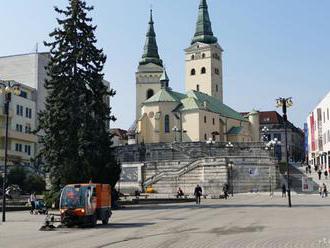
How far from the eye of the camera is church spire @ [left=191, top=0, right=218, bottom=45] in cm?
13062

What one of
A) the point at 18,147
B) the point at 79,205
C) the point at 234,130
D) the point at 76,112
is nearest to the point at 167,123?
the point at 234,130

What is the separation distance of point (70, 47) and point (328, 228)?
85.0 ft

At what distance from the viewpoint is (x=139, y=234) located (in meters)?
19.9

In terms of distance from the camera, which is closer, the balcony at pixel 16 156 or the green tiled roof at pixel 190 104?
the balcony at pixel 16 156

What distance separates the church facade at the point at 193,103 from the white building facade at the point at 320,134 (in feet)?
42.5

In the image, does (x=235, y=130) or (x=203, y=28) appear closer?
(x=235, y=130)

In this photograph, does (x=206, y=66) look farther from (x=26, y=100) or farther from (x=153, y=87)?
(x=26, y=100)

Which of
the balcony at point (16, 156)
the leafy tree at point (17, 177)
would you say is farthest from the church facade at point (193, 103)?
the leafy tree at point (17, 177)

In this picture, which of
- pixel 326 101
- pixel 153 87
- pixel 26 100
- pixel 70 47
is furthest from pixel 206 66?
pixel 70 47

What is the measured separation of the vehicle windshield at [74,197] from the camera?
23.4 meters

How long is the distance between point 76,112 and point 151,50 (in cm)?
9648

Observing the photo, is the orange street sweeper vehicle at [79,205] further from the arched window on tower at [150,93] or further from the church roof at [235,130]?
the arched window on tower at [150,93]

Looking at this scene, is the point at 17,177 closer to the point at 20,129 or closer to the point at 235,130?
the point at 20,129

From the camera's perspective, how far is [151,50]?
441 ft
